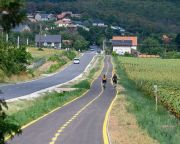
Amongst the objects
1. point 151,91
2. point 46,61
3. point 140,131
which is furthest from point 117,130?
point 46,61

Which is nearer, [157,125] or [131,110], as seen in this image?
[157,125]

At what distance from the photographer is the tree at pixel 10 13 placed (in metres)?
7.88

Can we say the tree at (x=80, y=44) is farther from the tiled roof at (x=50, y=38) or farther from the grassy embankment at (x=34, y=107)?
the grassy embankment at (x=34, y=107)

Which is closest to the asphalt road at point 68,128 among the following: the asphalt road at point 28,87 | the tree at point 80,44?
the asphalt road at point 28,87

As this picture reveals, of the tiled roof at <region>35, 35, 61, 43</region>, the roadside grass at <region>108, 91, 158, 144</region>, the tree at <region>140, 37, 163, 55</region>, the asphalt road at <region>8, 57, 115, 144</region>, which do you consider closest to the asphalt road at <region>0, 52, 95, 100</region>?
the asphalt road at <region>8, 57, 115, 144</region>

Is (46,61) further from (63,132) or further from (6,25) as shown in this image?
(6,25)

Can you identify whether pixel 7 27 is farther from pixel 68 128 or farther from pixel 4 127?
pixel 68 128

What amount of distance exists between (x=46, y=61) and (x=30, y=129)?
80186 millimetres

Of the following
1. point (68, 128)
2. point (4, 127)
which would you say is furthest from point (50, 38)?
point (4, 127)

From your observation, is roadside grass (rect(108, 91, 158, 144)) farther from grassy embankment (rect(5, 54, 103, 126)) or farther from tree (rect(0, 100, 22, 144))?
tree (rect(0, 100, 22, 144))

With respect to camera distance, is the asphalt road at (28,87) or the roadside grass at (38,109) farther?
the asphalt road at (28,87)

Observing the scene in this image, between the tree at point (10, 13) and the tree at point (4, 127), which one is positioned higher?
the tree at point (10, 13)

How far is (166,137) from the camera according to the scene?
64.5ft

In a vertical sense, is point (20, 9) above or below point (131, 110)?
above
